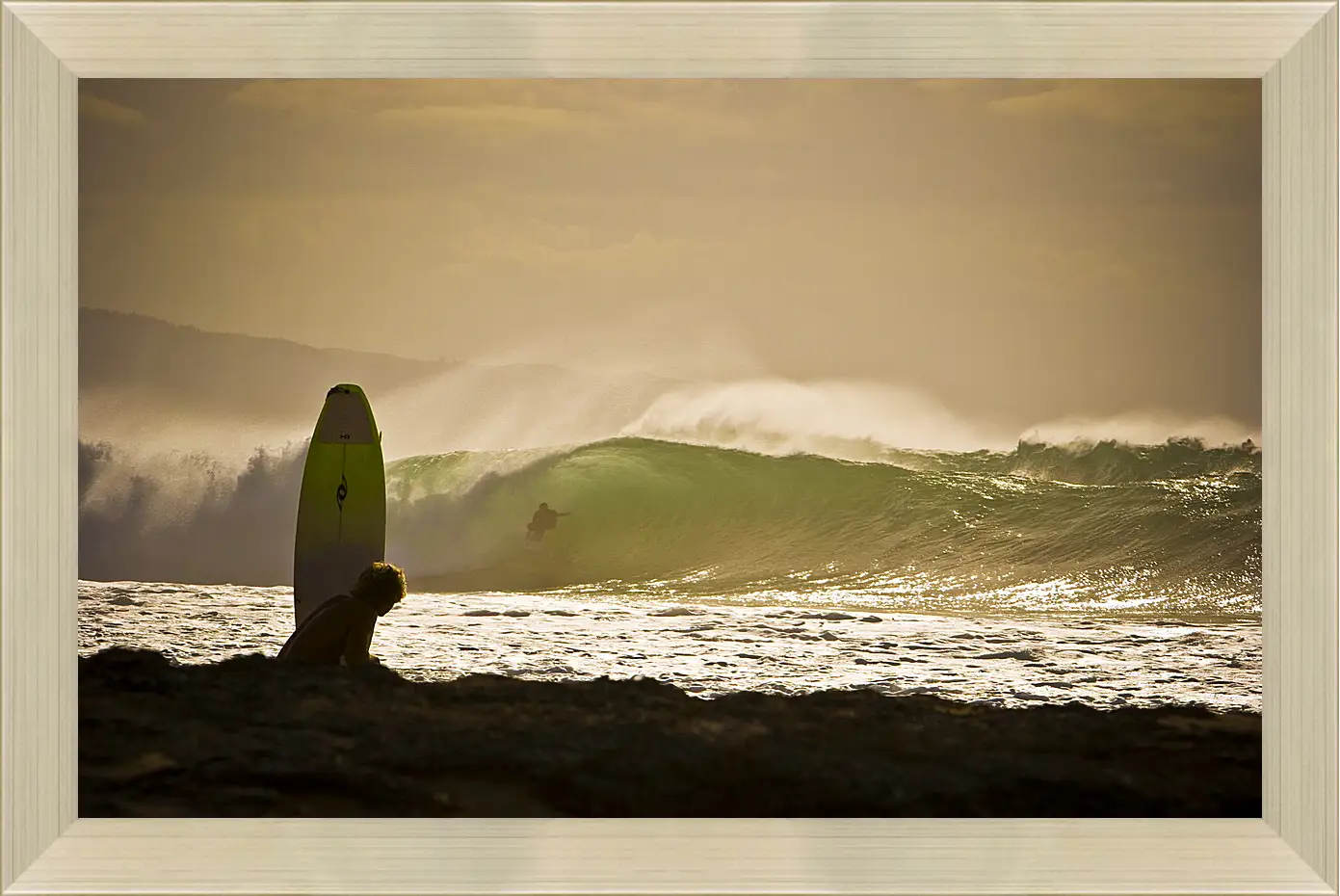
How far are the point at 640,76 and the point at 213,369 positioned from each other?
1605 millimetres

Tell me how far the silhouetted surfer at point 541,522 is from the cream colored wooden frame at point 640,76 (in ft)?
3.35

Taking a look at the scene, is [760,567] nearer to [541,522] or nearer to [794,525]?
[794,525]

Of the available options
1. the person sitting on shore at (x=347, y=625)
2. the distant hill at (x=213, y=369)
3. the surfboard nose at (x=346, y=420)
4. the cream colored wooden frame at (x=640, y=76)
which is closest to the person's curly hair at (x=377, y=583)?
the person sitting on shore at (x=347, y=625)

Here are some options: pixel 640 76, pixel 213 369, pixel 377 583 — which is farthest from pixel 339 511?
pixel 640 76

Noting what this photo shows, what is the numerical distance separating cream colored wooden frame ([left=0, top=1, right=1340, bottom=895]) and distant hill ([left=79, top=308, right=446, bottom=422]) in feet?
1.73

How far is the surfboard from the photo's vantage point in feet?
9.42

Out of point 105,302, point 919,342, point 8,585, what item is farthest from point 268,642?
point 919,342

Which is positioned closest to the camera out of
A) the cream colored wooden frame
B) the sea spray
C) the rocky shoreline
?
the cream colored wooden frame

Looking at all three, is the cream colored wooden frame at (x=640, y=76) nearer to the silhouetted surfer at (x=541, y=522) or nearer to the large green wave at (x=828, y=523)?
the large green wave at (x=828, y=523)

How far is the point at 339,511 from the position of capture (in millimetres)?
2873

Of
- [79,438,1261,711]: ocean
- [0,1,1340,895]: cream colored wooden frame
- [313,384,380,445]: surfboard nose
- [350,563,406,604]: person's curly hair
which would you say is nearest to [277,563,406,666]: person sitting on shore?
[350,563,406,604]: person's curly hair

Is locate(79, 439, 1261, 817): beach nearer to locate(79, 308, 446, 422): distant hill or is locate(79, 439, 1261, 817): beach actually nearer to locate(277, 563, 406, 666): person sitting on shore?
locate(277, 563, 406, 666): person sitting on shore

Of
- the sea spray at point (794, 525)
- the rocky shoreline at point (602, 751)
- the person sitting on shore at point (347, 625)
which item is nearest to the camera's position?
the rocky shoreline at point (602, 751)

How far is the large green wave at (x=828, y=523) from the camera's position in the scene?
3035 mm
